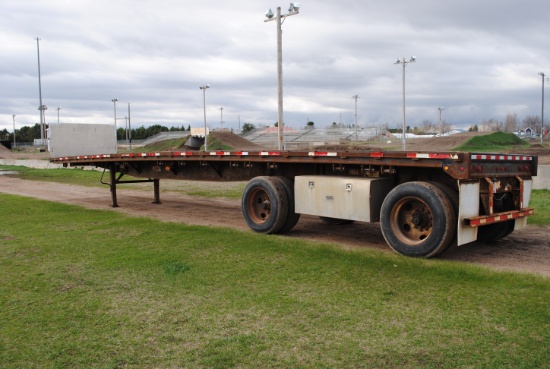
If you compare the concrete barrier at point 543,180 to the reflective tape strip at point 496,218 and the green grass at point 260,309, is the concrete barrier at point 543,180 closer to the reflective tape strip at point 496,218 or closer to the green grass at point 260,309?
the reflective tape strip at point 496,218

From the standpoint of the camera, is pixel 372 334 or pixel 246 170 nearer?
pixel 372 334

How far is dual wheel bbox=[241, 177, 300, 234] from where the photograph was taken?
33.7 ft

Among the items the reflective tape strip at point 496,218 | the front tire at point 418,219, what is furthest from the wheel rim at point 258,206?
the reflective tape strip at point 496,218

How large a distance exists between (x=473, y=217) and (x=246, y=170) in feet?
18.4

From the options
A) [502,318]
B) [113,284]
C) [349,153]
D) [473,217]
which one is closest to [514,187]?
[473,217]

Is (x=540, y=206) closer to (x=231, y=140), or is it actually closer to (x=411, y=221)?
(x=411, y=221)

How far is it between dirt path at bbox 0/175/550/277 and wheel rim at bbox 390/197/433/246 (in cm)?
52

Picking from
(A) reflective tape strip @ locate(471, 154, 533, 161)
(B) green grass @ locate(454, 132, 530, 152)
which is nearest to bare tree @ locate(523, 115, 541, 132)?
(B) green grass @ locate(454, 132, 530, 152)

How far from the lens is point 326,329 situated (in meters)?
5.33

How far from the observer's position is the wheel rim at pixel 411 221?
826cm

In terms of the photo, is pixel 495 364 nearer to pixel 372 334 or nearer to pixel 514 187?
pixel 372 334

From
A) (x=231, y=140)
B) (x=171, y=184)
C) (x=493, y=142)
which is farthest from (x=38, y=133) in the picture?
(x=171, y=184)

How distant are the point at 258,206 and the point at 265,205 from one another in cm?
25

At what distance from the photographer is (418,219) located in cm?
827
